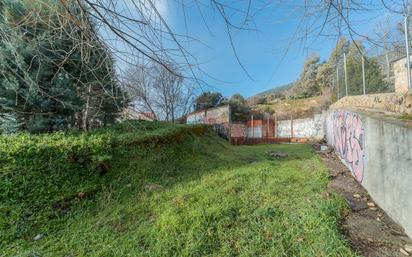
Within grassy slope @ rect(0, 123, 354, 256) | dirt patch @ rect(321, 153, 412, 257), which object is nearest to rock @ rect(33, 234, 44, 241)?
grassy slope @ rect(0, 123, 354, 256)

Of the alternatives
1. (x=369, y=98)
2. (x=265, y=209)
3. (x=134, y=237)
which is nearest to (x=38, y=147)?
(x=134, y=237)

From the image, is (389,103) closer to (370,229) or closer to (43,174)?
(370,229)

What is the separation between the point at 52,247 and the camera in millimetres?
2639

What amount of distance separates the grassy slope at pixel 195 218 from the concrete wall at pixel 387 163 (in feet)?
2.01

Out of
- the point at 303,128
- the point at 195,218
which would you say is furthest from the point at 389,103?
the point at 303,128

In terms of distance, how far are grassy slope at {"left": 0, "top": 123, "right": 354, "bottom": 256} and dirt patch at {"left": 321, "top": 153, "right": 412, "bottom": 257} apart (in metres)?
0.20

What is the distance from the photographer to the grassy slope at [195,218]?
8.09ft

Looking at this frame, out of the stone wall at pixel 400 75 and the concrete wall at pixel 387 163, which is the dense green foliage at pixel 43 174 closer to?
the concrete wall at pixel 387 163

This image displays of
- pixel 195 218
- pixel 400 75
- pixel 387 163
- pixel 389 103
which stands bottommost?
pixel 195 218

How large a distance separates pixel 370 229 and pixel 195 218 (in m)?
2.16

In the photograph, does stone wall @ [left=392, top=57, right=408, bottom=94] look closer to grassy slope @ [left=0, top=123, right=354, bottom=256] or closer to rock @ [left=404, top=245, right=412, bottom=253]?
grassy slope @ [left=0, top=123, right=354, bottom=256]

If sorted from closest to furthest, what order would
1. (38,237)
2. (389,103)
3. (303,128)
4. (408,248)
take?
(408,248) → (38,237) → (389,103) → (303,128)

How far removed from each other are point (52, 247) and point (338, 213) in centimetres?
365

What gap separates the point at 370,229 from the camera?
266 cm
